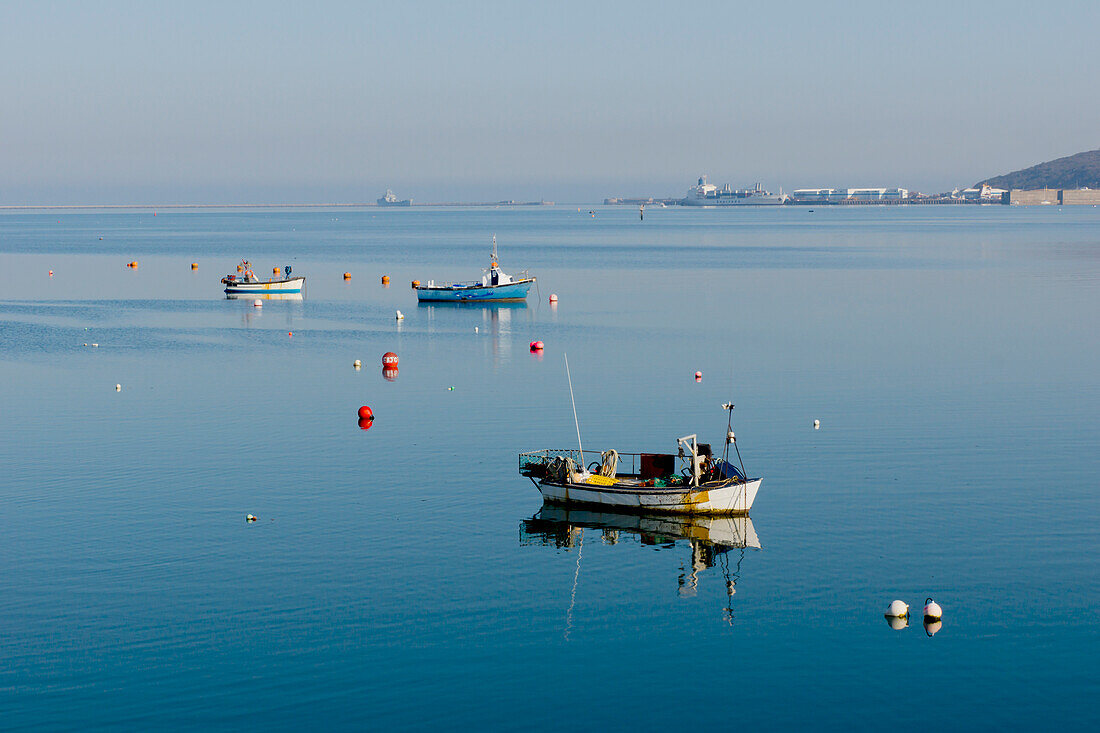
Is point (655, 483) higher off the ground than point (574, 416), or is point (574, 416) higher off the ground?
point (574, 416)

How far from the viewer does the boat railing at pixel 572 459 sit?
52062 millimetres

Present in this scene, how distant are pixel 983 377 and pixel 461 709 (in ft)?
191

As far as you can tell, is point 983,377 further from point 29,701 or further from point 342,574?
point 29,701

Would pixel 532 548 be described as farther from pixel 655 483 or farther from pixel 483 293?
pixel 483 293

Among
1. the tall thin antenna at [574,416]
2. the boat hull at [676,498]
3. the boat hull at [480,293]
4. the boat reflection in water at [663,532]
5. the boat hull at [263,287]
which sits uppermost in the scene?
the boat hull at [263,287]

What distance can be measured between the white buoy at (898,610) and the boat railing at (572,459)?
55.1 feet

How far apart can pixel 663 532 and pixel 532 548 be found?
19.1ft

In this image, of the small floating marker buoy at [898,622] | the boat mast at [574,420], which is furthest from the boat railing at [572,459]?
the small floating marker buoy at [898,622]

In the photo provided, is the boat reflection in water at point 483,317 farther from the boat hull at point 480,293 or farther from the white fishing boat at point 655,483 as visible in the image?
the white fishing boat at point 655,483

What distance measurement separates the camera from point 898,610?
121 ft

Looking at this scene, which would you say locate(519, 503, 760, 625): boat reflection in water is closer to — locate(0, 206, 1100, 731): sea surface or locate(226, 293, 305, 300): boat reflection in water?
locate(0, 206, 1100, 731): sea surface

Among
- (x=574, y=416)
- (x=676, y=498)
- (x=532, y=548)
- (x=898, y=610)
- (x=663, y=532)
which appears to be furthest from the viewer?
(x=574, y=416)

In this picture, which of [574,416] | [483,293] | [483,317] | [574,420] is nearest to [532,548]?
[574,416]

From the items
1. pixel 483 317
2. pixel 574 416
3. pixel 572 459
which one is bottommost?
pixel 572 459
